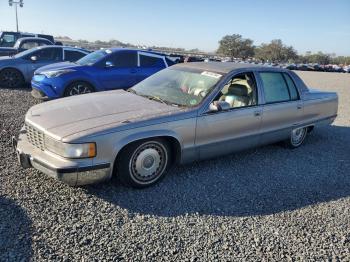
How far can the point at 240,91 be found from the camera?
16.2 ft

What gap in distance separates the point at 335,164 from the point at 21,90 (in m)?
8.73

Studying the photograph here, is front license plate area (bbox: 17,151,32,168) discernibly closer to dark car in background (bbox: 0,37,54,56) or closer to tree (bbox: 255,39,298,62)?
dark car in background (bbox: 0,37,54,56)

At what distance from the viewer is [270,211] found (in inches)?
143

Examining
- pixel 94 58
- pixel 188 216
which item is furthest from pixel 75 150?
pixel 94 58

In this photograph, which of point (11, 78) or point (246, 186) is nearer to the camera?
point (246, 186)

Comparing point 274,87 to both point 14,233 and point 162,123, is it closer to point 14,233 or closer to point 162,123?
point 162,123

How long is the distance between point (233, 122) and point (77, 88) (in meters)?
4.78

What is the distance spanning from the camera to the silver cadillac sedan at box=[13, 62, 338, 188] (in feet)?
11.2

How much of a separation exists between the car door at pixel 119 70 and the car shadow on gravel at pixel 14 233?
5.37 m

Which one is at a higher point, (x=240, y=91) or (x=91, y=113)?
(x=240, y=91)

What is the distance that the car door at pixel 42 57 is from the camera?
1030 centimetres

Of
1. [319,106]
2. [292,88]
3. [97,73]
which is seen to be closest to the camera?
[292,88]

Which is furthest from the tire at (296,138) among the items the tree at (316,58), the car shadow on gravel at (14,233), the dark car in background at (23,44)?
the tree at (316,58)

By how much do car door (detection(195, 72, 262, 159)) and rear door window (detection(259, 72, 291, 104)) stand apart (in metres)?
0.24
